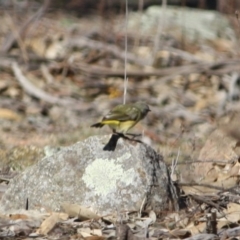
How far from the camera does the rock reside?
529cm

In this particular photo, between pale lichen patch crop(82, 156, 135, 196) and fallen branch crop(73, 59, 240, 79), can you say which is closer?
pale lichen patch crop(82, 156, 135, 196)

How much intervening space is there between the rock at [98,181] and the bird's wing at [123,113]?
1.33 feet

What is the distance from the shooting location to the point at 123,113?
5.93 meters

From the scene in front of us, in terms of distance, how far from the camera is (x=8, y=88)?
11.9 metres

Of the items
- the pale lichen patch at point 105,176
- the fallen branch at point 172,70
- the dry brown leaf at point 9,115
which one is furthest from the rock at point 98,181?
the fallen branch at point 172,70

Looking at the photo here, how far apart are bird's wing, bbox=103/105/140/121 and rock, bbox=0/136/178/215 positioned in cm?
40

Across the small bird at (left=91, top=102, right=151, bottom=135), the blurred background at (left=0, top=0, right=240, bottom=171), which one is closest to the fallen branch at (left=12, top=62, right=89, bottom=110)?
the blurred background at (left=0, top=0, right=240, bottom=171)

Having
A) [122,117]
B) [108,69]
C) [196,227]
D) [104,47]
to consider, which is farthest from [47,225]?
[104,47]

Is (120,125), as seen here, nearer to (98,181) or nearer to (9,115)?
(98,181)

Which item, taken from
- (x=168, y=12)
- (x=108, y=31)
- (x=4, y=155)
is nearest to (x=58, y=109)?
(x=108, y=31)

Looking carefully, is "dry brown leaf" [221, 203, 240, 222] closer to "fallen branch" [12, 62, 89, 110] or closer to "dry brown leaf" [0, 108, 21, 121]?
"dry brown leaf" [0, 108, 21, 121]

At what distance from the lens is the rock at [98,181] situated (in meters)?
5.29

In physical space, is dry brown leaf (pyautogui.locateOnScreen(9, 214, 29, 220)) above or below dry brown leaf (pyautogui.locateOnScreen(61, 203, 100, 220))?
below

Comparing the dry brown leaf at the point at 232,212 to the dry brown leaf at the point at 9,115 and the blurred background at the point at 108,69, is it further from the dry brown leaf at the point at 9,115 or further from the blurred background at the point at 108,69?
the dry brown leaf at the point at 9,115
